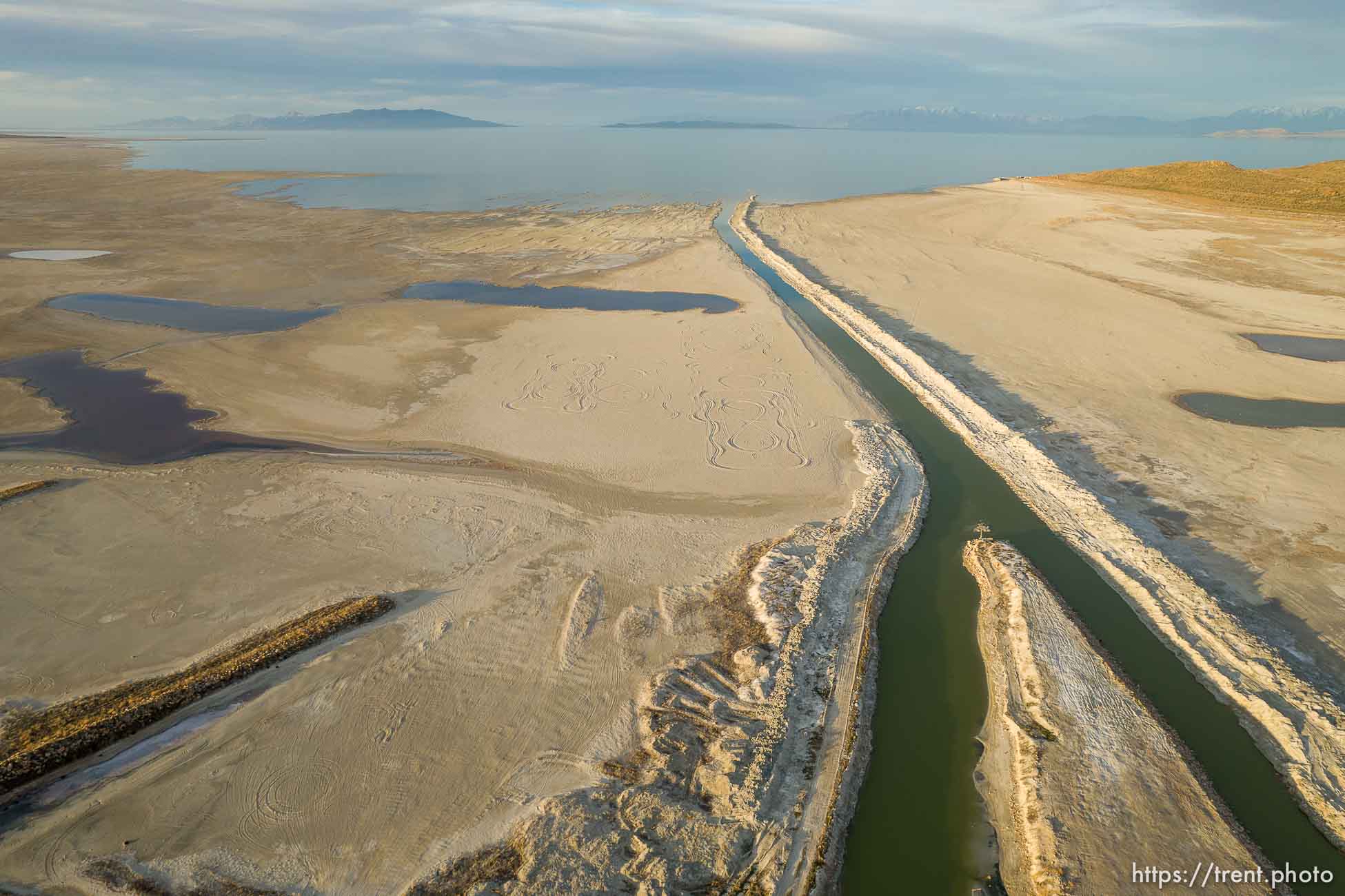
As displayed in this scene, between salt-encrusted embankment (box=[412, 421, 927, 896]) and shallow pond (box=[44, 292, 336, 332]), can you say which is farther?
shallow pond (box=[44, 292, 336, 332])

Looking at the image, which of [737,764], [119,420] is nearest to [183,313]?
[119,420]

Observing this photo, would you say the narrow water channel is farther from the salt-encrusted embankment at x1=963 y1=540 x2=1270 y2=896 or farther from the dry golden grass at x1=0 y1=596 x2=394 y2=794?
the dry golden grass at x1=0 y1=596 x2=394 y2=794

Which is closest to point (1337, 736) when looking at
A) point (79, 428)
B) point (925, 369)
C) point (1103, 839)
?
point (1103, 839)

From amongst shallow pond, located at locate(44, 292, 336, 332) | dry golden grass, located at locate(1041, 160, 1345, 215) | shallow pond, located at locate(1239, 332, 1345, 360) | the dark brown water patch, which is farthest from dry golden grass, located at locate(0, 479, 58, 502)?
dry golden grass, located at locate(1041, 160, 1345, 215)

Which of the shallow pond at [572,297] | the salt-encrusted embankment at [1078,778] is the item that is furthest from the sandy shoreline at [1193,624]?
the shallow pond at [572,297]

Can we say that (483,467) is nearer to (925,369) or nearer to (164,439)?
(164,439)

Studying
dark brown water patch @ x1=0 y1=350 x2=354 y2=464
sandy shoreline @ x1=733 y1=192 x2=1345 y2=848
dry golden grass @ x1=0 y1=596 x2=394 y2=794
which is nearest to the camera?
dry golden grass @ x1=0 y1=596 x2=394 y2=794

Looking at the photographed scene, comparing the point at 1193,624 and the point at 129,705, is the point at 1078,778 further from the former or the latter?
the point at 129,705
